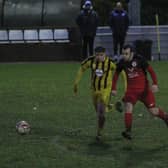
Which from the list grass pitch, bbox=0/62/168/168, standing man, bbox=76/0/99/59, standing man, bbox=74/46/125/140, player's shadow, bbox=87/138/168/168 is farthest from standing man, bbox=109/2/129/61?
player's shadow, bbox=87/138/168/168

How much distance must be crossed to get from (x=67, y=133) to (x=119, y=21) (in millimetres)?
14465

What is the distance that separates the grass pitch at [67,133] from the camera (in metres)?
9.27

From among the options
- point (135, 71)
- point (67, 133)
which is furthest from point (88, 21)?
point (135, 71)

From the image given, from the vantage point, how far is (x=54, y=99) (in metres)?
16.3

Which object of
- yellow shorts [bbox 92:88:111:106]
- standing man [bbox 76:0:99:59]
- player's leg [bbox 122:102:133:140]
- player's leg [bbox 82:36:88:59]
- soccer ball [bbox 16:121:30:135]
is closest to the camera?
player's leg [bbox 122:102:133:140]

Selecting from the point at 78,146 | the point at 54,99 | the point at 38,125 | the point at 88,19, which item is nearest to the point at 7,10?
the point at 88,19

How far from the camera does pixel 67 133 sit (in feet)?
38.2

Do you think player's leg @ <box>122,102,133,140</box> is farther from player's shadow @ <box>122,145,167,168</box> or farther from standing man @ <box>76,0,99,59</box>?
standing man @ <box>76,0,99,59</box>

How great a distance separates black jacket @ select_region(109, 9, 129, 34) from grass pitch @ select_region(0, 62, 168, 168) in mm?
6332

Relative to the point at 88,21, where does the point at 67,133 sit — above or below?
below

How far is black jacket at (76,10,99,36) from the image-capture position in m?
25.5

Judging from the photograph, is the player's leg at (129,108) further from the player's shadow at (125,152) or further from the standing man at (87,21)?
the standing man at (87,21)

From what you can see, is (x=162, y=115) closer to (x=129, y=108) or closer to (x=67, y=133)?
(x=129, y=108)

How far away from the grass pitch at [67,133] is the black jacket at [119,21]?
6332 mm
